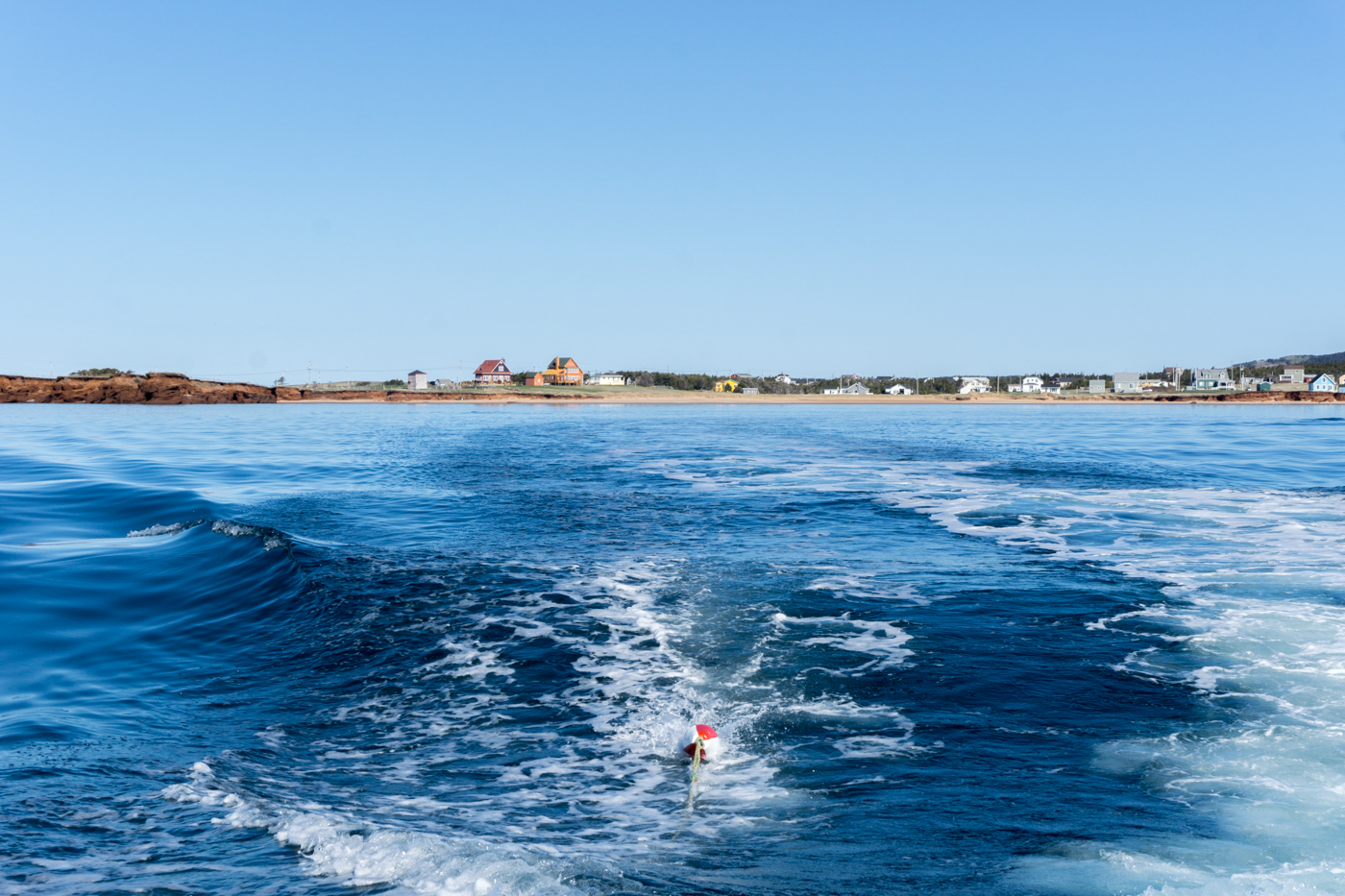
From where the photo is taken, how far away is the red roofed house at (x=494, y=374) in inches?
5896

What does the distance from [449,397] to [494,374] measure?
20.5 metres

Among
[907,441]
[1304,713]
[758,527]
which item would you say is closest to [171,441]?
[758,527]

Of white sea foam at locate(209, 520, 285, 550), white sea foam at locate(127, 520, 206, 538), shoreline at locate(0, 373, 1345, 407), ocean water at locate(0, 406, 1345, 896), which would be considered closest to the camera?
ocean water at locate(0, 406, 1345, 896)

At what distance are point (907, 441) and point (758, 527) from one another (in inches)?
1121

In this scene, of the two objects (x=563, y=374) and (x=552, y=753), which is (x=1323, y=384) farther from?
(x=552, y=753)

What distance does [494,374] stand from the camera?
149750mm

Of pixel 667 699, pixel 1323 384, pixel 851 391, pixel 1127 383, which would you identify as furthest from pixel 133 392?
pixel 1323 384

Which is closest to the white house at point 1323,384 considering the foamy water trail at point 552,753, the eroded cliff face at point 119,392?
the eroded cliff face at point 119,392

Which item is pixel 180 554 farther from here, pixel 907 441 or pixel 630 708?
pixel 907 441

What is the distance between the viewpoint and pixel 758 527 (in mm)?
17406

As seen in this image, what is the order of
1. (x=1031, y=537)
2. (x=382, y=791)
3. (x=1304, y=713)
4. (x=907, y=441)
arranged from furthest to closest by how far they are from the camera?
(x=907, y=441), (x=1031, y=537), (x=1304, y=713), (x=382, y=791)

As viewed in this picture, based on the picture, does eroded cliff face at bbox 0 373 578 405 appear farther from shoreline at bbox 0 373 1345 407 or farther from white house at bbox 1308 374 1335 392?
white house at bbox 1308 374 1335 392

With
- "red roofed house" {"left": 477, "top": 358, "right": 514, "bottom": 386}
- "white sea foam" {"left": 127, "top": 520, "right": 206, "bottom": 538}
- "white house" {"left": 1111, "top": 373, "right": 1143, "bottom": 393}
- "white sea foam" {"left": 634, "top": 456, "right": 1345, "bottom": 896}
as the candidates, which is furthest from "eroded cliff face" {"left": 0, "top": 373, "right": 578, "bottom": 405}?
"white house" {"left": 1111, "top": 373, "right": 1143, "bottom": 393}

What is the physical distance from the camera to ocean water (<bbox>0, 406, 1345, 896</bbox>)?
525cm
